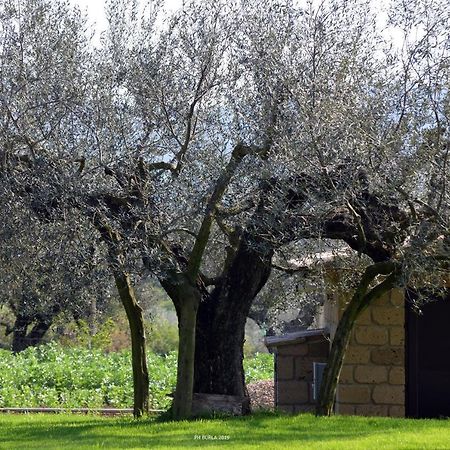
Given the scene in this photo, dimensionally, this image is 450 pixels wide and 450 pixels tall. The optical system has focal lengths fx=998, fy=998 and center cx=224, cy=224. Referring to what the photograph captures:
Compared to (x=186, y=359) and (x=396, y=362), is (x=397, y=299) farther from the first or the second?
(x=186, y=359)

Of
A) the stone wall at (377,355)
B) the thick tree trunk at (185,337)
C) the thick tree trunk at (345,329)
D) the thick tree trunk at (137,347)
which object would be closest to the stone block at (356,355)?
the stone wall at (377,355)

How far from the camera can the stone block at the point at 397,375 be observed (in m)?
15.2

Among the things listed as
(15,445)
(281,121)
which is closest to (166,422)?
(15,445)

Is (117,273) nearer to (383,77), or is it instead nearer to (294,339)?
(383,77)

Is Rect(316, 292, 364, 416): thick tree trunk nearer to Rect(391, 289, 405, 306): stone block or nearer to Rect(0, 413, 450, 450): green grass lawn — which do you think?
Rect(0, 413, 450, 450): green grass lawn

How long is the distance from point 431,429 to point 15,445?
4805mm

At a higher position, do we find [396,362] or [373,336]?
[373,336]

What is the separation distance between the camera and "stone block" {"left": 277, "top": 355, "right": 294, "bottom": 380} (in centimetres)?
1719

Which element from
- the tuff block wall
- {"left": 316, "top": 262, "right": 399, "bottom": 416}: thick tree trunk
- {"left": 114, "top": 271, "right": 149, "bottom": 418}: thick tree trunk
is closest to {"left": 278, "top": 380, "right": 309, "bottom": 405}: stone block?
the tuff block wall

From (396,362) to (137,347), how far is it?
13.5 ft

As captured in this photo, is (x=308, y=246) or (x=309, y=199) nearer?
(x=309, y=199)

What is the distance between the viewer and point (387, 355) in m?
15.2

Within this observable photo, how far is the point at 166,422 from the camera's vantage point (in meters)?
12.9

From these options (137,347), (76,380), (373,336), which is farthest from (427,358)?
(76,380)
